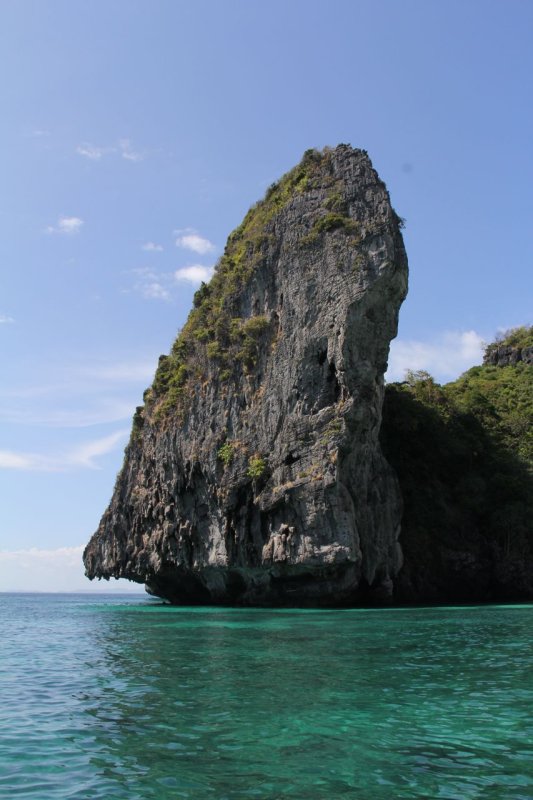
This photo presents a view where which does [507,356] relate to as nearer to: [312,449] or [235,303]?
[235,303]

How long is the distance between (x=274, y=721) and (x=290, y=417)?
22.8 meters

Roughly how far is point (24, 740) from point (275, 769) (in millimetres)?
3175

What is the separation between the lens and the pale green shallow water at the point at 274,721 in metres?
5.62

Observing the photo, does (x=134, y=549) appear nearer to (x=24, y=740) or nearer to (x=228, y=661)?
(x=228, y=661)

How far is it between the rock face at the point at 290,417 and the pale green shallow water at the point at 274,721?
13391 millimetres

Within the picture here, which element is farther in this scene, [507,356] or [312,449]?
[507,356]

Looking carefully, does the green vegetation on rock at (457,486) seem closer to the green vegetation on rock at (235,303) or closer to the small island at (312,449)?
the small island at (312,449)

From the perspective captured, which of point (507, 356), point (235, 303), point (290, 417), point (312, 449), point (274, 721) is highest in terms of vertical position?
point (507, 356)

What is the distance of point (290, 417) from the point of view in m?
30.2

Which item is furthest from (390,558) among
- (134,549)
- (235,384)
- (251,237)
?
(251,237)

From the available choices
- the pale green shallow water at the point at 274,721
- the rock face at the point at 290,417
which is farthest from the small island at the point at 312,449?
the pale green shallow water at the point at 274,721

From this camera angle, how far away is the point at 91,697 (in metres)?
9.62

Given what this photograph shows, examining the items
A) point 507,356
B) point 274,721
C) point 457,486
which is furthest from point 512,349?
point 274,721

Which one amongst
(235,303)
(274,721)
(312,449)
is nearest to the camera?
(274,721)
